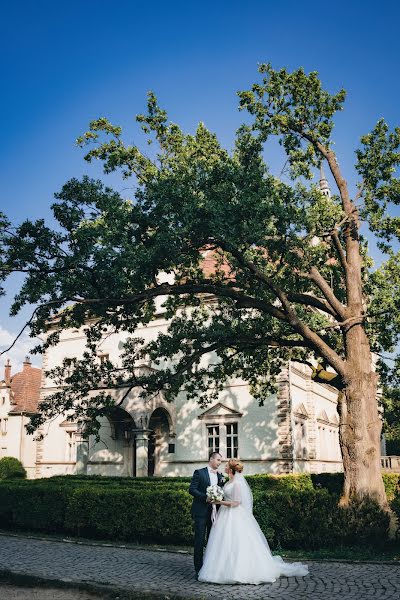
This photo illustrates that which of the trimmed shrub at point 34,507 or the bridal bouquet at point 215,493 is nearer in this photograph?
the bridal bouquet at point 215,493

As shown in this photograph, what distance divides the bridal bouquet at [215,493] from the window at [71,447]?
1056 inches

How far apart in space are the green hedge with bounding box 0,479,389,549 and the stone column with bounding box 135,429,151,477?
11405 mm

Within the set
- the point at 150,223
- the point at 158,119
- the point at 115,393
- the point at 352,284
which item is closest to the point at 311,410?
the point at 115,393

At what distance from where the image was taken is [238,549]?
9.15m

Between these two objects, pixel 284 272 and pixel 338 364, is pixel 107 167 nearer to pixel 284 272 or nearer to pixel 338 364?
pixel 284 272

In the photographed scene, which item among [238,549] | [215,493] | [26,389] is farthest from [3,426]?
[238,549]

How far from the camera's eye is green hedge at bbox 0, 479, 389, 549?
41.5 feet

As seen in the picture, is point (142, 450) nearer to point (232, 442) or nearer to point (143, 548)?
point (232, 442)

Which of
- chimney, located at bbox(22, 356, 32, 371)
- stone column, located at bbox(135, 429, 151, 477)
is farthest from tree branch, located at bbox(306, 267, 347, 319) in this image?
chimney, located at bbox(22, 356, 32, 371)

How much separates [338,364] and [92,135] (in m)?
12.0

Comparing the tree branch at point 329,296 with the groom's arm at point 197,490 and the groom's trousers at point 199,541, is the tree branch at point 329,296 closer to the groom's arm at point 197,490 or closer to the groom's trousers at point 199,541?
the groom's arm at point 197,490

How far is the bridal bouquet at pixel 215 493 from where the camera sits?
31.2ft

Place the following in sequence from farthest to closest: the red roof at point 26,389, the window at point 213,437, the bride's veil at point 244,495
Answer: the red roof at point 26,389
the window at point 213,437
the bride's veil at point 244,495

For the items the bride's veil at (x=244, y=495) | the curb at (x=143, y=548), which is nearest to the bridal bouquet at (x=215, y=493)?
the bride's veil at (x=244, y=495)
